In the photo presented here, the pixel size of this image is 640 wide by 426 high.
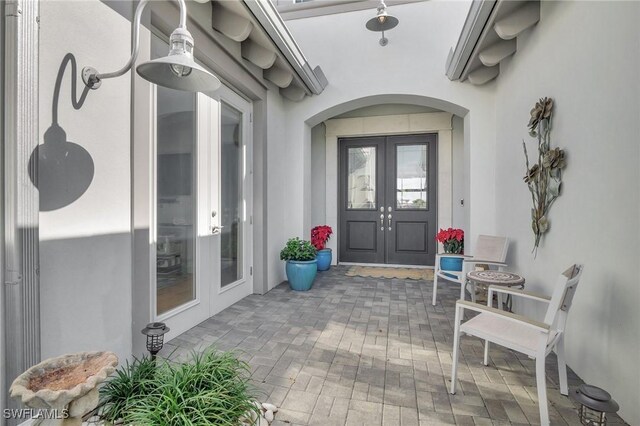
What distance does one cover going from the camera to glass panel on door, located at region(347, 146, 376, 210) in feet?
19.8

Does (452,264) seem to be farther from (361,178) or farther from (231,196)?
(231,196)

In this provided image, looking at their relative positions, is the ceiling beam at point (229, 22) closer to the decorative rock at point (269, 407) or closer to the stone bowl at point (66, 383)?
the stone bowl at point (66, 383)

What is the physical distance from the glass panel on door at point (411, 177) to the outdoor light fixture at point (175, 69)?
4630 millimetres

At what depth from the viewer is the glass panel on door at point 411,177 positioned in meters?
5.83

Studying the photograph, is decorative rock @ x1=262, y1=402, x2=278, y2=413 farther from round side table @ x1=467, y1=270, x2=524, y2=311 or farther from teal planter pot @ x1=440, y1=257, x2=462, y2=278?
teal planter pot @ x1=440, y1=257, x2=462, y2=278

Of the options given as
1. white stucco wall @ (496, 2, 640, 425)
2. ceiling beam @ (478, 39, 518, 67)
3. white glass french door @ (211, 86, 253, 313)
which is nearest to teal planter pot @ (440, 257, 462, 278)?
white stucco wall @ (496, 2, 640, 425)

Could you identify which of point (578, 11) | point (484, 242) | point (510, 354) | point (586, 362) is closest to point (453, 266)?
point (484, 242)

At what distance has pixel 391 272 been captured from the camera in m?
5.47

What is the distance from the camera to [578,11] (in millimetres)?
2189

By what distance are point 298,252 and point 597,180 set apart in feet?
10.4

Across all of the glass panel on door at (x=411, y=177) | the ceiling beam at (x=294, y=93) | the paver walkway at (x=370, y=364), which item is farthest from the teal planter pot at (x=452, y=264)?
the ceiling beam at (x=294, y=93)

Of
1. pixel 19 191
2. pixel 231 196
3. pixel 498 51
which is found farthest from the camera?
pixel 231 196

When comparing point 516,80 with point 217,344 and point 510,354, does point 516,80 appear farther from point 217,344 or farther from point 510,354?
point 217,344

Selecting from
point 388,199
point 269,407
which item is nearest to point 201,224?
point 269,407
